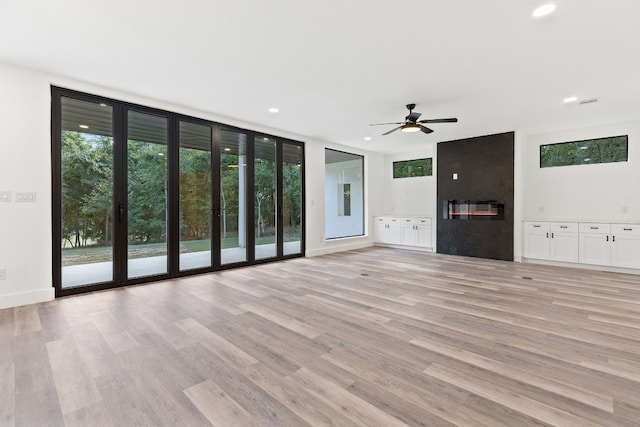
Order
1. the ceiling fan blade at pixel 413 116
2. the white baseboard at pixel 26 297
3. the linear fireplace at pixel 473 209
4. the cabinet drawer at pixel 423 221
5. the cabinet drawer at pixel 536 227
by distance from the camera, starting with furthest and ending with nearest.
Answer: the cabinet drawer at pixel 423 221, the linear fireplace at pixel 473 209, the cabinet drawer at pixel 536 227, the ceiling fan blade at pixel 413 116, the white baseboard at pixel 26 297

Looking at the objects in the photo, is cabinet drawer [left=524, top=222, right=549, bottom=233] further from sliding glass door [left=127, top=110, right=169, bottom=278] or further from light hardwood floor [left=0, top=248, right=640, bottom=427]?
sliding glass door [left=127, top=110, right=169, bottom=278]

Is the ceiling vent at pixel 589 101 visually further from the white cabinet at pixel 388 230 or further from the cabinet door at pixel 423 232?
the white cabinet at pixel 388 230

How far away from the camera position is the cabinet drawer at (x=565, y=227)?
5.56 meters

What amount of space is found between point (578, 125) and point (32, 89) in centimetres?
869

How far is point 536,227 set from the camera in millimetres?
6023

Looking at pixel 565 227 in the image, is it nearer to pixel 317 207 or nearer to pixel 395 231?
pixel 395 231

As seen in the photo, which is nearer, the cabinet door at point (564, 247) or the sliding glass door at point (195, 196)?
the sliding glass door at point (195, 196)

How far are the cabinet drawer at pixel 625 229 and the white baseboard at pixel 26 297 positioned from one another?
8.58m

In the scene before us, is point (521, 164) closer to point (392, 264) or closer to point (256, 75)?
point (392, 264)

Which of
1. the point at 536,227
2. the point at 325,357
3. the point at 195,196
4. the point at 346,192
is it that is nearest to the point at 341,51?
the point at 325,357

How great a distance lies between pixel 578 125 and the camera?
573cm

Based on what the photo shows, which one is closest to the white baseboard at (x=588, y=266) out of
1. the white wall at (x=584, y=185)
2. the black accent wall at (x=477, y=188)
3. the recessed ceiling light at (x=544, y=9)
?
the black accent wall at (x=477, y=188)

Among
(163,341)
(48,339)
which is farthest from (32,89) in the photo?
(163,341)

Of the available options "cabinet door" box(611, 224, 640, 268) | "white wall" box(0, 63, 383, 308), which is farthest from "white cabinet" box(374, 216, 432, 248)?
"white wall" box(0, 63, 383, 308)
